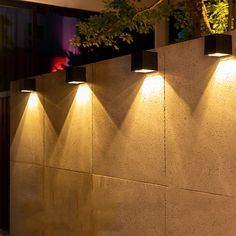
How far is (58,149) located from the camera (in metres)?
5.04

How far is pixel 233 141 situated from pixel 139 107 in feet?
3.48

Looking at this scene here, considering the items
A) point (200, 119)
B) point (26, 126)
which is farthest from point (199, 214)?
point (26, 126)

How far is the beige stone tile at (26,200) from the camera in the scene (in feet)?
18.0

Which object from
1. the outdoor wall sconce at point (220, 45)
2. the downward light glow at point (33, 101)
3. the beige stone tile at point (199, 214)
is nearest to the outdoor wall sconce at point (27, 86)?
the downward light glow at point (33, 101)

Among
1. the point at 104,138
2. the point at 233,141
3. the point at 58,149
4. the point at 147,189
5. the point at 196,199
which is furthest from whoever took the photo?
the point at 58,149

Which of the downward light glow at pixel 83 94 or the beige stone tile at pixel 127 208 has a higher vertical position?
the downward light glow at pixel 83 94

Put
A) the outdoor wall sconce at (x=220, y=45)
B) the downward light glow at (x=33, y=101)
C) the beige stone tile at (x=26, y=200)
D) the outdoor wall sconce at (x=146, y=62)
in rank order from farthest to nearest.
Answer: the downward light glow at (x=33, y=101)
the beige stone tile at (x=26, y=200)
the outdoor wall sconce at (x=146, y=62)
the outdoor wall sconce at (x=220, y=45)

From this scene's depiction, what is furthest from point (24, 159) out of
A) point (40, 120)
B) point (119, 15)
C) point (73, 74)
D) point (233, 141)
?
point (233, 141)

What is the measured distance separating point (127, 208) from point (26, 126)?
2320mm

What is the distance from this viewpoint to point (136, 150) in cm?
385

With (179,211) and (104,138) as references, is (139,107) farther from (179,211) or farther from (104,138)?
(179,211)

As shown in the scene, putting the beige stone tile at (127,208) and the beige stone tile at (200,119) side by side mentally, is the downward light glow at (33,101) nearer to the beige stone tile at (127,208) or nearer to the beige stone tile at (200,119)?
the beige stone tile at (127,208)

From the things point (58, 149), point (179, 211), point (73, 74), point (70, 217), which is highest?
point (73, 74)

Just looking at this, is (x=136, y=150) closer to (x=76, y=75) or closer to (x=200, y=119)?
(x=200, y=119)
